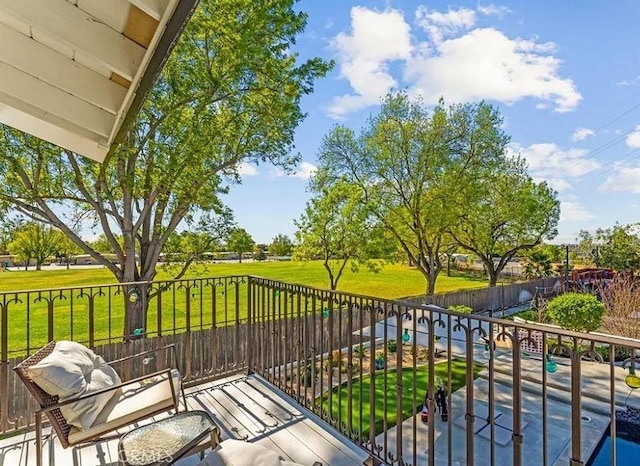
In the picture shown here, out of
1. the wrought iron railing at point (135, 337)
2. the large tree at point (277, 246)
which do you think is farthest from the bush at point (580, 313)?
the large tree at point (277, 246)

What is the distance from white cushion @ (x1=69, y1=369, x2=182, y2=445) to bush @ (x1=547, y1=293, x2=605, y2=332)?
9.32 meters

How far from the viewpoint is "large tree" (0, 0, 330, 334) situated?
7.61m

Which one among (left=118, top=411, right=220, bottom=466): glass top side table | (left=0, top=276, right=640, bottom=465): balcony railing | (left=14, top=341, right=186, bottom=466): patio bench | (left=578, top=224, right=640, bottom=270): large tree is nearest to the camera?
(left=0, top=276, right=640, bottom=465): balcony railing

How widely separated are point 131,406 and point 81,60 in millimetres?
2216

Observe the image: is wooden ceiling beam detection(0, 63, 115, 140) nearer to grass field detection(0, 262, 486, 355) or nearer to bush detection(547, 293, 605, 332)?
grass field detection(0, 262, 486, 355)

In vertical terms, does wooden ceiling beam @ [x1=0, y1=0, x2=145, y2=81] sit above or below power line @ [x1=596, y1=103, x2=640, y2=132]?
below

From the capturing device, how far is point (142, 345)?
5320 mm

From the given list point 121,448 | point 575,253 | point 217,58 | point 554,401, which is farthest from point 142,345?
point 575,253

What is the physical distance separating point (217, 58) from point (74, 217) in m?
5.85

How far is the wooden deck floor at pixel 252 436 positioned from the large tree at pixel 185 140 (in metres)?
5.02

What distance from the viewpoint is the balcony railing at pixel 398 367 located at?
5.71 feet

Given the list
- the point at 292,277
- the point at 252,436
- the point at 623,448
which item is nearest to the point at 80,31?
the point at 252,436

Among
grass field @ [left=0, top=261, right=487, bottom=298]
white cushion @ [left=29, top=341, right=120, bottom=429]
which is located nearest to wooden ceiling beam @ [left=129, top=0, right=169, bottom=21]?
white cushion @ [left=29, top=341, right=120, bottom=429]

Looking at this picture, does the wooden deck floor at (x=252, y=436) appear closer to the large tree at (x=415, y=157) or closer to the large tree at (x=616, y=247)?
the large tree at (x=415, y=157)
